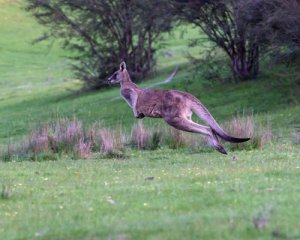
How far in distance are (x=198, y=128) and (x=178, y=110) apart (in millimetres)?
646

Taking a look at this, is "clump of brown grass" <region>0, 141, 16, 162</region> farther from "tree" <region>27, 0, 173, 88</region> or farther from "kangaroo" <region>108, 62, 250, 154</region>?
"tree" <region>27, 0, 173, 88</region>

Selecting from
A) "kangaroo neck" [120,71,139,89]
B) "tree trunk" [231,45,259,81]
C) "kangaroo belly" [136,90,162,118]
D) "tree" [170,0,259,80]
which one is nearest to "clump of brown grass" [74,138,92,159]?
"kangaroo belly" [136,90,162,118]

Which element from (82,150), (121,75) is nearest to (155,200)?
(82,150)

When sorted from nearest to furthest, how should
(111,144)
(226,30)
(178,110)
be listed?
(178,110)
(111,144)
(226,30)

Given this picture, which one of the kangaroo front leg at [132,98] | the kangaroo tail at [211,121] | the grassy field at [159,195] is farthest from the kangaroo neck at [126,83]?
the kangaroo tail at [211,121]

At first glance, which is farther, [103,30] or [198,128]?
[103,30]

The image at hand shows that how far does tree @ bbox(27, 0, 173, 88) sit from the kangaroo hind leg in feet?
73.7

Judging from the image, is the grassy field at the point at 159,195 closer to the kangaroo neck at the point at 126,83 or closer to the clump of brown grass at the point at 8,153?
the clump of brown grass at the point at 8,153

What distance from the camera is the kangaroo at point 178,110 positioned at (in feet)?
53.6

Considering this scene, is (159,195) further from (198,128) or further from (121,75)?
(121,75)

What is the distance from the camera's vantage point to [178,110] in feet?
55.2

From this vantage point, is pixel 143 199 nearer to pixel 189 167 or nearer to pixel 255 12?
pixel 189 167

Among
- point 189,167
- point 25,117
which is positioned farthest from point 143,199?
point 25,117

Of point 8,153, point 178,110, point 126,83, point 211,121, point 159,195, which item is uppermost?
point 126,83
